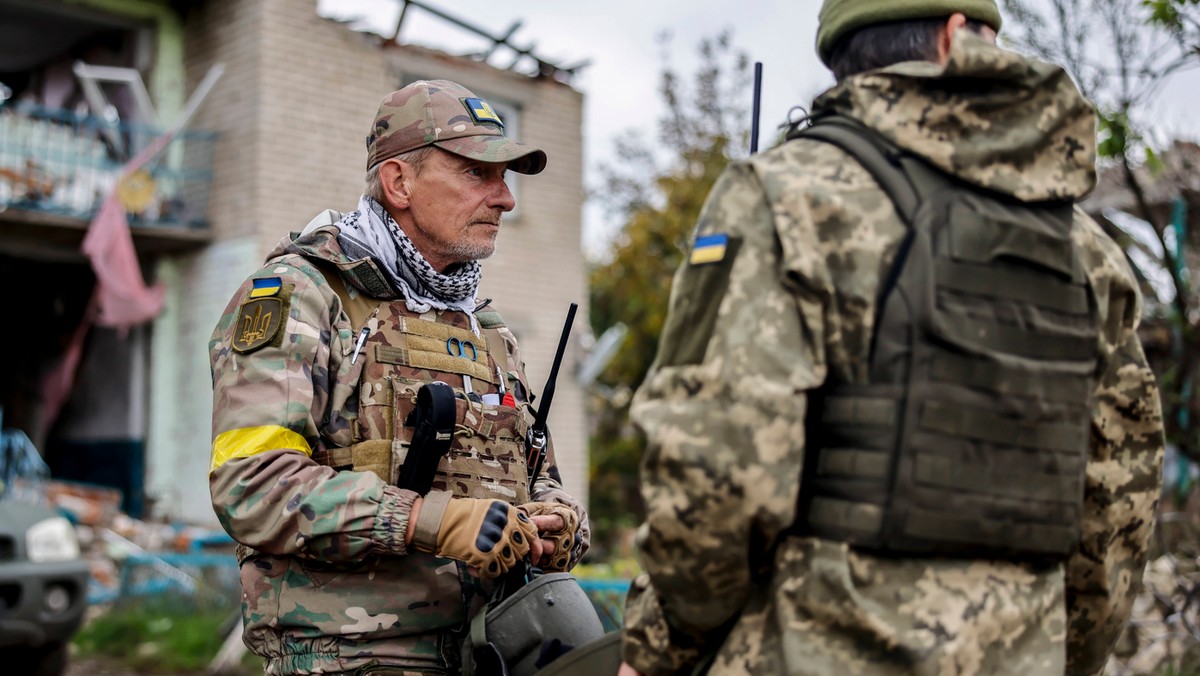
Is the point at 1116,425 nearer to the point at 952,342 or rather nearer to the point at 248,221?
the point at 952,342

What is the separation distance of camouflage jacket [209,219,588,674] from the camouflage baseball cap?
0.30 metres

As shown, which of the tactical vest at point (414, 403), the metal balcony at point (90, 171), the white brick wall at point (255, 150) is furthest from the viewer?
the white brick wall at point (255, 150)

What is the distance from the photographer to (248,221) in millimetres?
11898

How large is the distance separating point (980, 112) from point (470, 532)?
1235 mm

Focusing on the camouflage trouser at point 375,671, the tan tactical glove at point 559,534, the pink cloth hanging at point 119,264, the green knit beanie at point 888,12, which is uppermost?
the pink cloth hanging at point 119,264

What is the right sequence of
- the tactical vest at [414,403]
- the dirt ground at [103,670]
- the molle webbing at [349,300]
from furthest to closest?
the dirt ground at [103,670]
the molle webbing at [349,300]
the tactical vest at [414,403]

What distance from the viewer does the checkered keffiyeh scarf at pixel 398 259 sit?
277 cm

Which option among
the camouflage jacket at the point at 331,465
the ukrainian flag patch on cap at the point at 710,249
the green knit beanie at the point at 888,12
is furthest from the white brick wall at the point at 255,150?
the ukrainian flag patch on cap at the point at 710,249

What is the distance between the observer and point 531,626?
97.0 inches

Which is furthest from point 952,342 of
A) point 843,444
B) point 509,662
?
point 509,662

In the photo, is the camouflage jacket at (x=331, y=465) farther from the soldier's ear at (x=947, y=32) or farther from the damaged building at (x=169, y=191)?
the damaged building at (x=169, y=191)

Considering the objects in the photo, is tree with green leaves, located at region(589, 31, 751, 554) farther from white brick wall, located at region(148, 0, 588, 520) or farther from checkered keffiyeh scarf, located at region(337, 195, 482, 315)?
checkered keffiyeh scarf, located at region(337, 195, 482, 315)

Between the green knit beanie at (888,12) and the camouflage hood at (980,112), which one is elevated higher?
the green knit beanie at (888,12)

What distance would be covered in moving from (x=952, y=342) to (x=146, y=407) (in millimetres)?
12106
